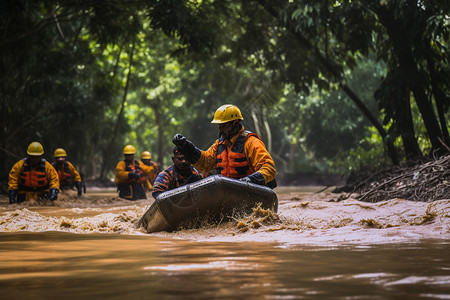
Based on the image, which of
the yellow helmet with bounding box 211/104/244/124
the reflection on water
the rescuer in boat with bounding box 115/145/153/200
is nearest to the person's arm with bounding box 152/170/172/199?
the yellow helmet with bounding box 211/104/244/124

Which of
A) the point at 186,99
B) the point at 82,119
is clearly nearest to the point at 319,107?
the point at 186,99

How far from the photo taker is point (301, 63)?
19969 millimetres

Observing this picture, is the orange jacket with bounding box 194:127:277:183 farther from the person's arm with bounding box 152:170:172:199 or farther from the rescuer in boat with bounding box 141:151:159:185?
the rescuer in boat with bounding box 141:151:159:185

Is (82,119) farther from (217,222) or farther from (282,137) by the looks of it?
(282,137)

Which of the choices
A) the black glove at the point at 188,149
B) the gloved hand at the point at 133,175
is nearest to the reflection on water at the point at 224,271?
the black glove at the point at 188,149

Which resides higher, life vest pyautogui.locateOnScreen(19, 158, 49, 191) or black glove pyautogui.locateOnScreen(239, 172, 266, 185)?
life vest pyautogui.locateOnScreen(19, 158, 49, 191)

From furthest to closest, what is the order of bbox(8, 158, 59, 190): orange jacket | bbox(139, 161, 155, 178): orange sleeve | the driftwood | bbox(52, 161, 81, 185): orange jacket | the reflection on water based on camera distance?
bbox(139, 161, 155, 178): orange sleeve < bbox(52, 161, 81, 185): orange jacket < bbox(8, 158, 59, 190): orange jacket < the driftwood < the reflection on water

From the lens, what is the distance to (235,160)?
857 cm

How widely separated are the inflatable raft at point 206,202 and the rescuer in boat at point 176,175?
1.02 m

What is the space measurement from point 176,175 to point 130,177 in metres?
7.48

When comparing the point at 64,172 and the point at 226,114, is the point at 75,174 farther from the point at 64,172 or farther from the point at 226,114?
the point at 226,114

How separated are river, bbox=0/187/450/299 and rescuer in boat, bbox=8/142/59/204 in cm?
460

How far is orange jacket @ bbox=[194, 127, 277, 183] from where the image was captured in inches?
324

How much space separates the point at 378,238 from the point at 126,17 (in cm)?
1634
